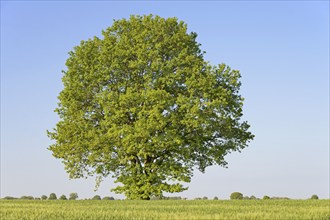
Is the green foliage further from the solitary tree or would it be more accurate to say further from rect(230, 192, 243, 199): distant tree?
the solitary tree

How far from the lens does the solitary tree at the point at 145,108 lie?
37.1m

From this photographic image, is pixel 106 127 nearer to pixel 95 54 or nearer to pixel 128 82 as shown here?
pixel 128 82

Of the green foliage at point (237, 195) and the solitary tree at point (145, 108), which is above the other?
the solitary tree at point (145, 108)

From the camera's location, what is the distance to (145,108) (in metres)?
37.4

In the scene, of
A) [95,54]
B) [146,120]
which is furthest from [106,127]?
[95,54]

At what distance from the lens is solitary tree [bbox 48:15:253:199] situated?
37062 millimetres

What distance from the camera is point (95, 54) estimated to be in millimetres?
41375

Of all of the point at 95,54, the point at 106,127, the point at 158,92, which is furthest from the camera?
the point at 95,54

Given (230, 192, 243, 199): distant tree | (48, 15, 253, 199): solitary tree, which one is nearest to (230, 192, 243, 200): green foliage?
(230, 192, 243, 199): distant tree

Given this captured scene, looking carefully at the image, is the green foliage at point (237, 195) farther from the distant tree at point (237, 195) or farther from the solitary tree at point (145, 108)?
the solitary tree at point (145, 108)

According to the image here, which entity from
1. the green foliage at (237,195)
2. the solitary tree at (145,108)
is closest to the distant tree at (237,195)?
the green foliage at (237,195)

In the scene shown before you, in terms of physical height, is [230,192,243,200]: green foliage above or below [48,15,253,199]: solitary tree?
below

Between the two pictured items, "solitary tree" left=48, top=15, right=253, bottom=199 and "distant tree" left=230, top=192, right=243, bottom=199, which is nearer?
"solitary tree" left=48, top=15, right=253, bottom=199

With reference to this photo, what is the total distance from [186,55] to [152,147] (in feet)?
28.4
